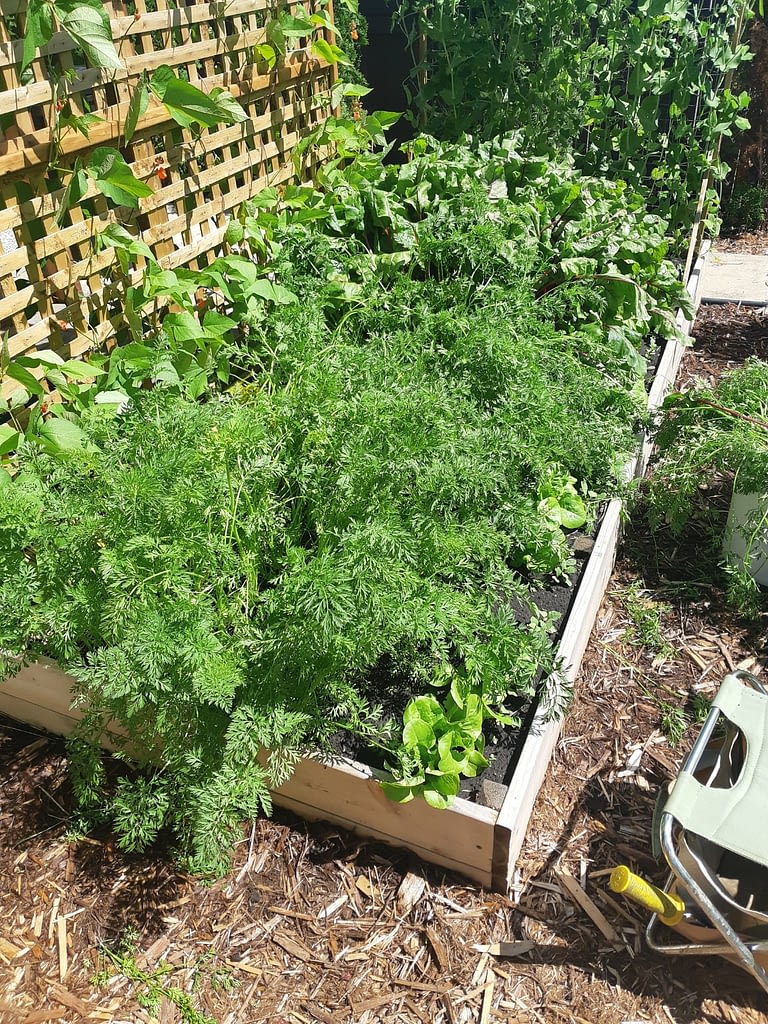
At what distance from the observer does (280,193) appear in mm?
4223

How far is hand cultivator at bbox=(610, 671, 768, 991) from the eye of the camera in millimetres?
1782

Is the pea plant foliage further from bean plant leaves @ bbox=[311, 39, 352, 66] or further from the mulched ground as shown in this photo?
bean plant leaves @ bbox=[311, 39, 352, 66]

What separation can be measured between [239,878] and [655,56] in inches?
227

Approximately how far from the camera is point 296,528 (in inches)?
93.0

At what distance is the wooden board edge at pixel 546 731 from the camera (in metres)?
2.12

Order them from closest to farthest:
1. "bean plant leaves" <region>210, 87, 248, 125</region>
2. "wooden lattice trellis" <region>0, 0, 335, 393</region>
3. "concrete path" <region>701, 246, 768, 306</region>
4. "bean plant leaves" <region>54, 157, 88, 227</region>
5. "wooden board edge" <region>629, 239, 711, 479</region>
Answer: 1. "wooden lattice trellis" <region>0, 0, 335, 393</region>
2. "bean plant leaves" <region>54, 157, 88, 227</region>
3. "bean plant leaves" <region>210, 87, 248, 125</region>
4. "wooden board edge" <region>629, 239, 711, 479</region>
5. "concrete path" <region>701, 246, 768, 306</region>

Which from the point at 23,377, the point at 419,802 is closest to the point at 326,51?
the point at 23,377

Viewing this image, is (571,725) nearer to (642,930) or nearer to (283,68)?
(642,930)

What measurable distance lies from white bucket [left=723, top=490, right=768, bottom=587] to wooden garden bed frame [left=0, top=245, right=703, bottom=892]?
0.81 meters

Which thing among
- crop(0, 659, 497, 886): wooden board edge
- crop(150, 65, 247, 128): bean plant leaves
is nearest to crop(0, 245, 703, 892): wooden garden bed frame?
crop(0, 659, 497, 886): wooden board edge

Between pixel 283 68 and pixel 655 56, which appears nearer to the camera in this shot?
pixel 283 68

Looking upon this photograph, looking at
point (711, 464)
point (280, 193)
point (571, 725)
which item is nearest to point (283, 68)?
point (280, 193)

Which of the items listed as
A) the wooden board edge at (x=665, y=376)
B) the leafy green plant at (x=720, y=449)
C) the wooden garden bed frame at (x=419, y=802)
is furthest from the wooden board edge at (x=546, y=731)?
the wooden board edge at (x=665, y=376)

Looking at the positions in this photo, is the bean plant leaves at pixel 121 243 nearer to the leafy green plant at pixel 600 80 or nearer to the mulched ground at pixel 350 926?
the mulched ground at pixel 350 926
